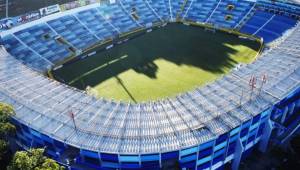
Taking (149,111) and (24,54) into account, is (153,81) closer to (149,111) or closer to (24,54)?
(149,111)

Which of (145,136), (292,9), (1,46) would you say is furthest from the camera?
(292,9)

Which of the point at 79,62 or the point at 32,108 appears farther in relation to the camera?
the point at 79,62

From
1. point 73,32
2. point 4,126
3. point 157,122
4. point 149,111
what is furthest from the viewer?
point 73,32

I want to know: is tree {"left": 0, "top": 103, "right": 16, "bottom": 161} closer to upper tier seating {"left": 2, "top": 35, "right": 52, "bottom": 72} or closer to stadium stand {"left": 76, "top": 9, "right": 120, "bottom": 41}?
upper tier seating {"left": 2, "top": 35, "right": 52, "bottom": 72}

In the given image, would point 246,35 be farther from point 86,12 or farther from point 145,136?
point 145,136

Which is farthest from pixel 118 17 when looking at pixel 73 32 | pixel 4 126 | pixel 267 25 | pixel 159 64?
pixel 4 126

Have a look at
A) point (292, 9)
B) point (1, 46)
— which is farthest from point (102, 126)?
point (292, 9)

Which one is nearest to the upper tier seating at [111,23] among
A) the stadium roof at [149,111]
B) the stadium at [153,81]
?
the stadium at [153,81]
